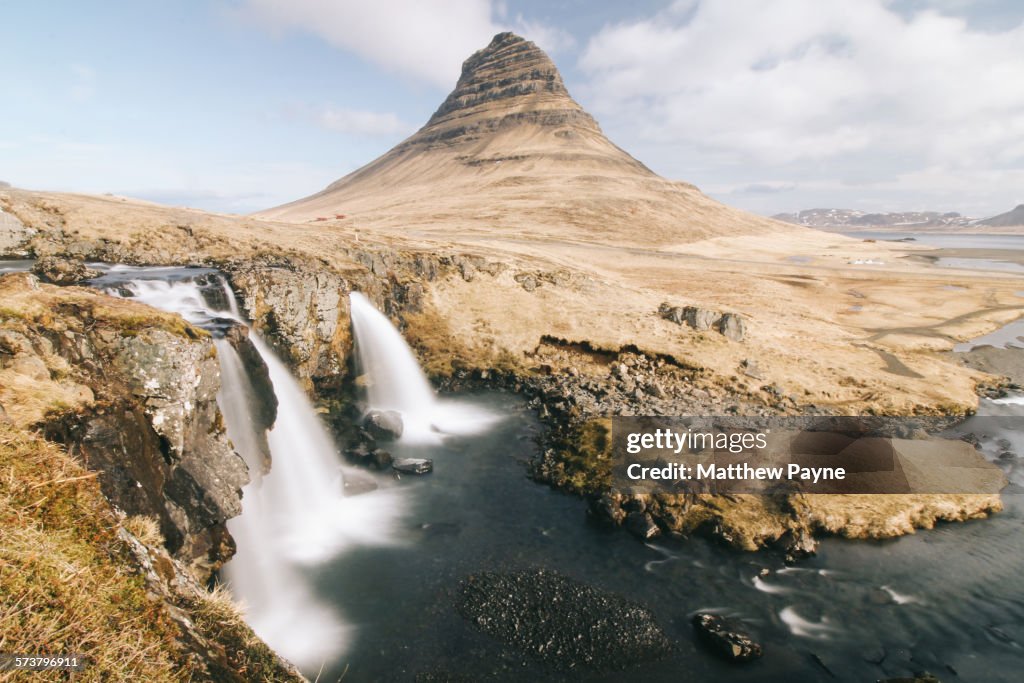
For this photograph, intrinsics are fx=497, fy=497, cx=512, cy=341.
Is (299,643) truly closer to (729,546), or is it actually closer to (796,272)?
(729,546)

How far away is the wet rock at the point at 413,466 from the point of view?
27.2 m

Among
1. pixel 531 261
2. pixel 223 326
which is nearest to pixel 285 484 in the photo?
pixel 223 326

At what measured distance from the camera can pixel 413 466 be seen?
89.7ft

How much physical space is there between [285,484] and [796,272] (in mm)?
103671

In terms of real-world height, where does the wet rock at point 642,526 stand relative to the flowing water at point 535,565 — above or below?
above

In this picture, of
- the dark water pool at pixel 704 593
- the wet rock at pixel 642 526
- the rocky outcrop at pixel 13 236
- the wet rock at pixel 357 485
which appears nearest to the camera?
the dark water pool at pixel 704 593

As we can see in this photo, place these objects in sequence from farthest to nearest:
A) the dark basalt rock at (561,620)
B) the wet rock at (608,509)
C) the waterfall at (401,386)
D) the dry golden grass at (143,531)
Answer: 1. the waterfall at (401,386)
2. the wet rock at (608,509)
3. the dark basalt rock at (561,620)
4. the dry golden grass at (143,531)

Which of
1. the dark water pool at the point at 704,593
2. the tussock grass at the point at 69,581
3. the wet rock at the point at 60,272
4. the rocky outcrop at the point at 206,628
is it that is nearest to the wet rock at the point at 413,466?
the dark water pool at the point at 704,593

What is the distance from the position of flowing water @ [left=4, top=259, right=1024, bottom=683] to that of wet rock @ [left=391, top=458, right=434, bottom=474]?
Answer: 63 centimetres

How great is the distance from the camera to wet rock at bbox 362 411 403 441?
30969mm

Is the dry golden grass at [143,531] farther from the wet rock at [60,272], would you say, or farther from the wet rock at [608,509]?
the wet rock at [60,272]

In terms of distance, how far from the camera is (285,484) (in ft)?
79.0

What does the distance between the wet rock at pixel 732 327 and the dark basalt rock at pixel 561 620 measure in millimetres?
31628

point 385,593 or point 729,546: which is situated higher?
point 729,546
